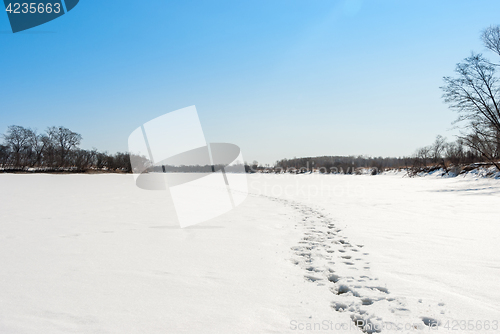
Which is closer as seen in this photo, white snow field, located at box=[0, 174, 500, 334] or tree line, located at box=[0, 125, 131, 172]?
white snow field, located at box=[0, 174, 500, 334]

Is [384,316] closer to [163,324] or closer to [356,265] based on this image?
[356,265]

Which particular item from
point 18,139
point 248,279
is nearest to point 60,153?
point 18,139

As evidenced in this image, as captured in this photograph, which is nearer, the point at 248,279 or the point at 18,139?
the point at 248,279

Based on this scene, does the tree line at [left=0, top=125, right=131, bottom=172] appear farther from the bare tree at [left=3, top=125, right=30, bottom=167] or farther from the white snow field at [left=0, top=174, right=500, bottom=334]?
the white snow field at [left=0, top=174, right=500, bottom=334]

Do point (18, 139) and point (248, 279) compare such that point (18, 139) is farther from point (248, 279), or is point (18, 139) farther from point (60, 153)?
point (248, 279)

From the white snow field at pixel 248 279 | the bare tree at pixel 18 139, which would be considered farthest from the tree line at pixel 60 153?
the white snow field at pixel 248 279

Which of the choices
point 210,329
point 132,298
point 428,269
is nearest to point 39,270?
point 132,298

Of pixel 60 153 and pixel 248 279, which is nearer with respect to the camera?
pixel 248 279

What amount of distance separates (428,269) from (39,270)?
4498mm

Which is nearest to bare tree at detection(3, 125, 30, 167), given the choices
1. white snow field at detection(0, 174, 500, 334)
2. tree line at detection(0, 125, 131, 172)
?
tree line at detection(0, 125, 131, 172)

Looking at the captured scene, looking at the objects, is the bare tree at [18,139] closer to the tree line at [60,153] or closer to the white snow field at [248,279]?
the tree line at [60,153]

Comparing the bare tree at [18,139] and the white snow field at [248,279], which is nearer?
the white snow field at [248,279]

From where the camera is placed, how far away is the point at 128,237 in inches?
177

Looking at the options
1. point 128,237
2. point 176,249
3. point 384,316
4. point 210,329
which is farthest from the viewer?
point 128,237
